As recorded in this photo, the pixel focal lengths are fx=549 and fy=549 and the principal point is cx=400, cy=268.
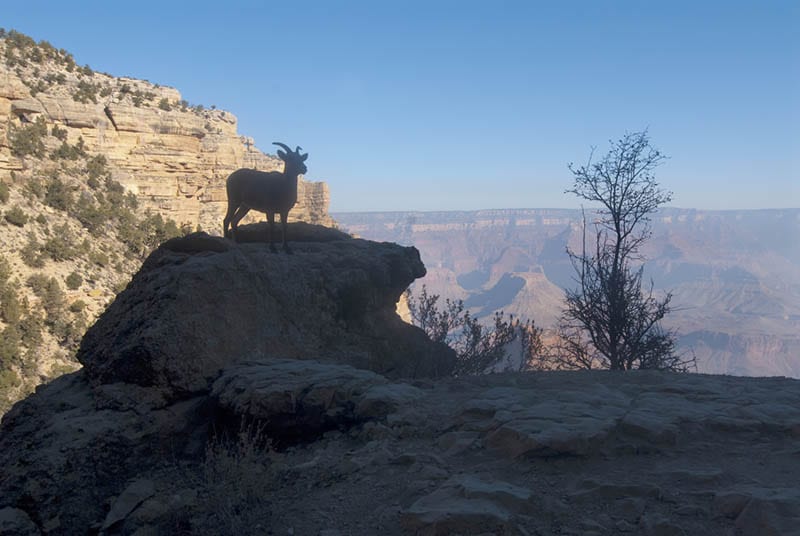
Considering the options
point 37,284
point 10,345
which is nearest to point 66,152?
point 37,284

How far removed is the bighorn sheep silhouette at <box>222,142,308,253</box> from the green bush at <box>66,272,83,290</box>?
18.1 metres

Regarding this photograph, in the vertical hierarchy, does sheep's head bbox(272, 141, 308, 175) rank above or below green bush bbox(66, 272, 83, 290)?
above

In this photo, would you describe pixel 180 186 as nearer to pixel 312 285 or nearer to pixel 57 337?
pixel 57 337

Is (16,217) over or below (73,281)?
over

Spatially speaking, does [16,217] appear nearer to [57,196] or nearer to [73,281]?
[57,196]

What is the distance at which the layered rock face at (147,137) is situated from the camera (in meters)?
30.4

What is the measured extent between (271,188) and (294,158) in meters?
0.60

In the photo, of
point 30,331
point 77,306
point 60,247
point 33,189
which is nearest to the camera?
point 30,331

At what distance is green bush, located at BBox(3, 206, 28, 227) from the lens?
76.9 feet

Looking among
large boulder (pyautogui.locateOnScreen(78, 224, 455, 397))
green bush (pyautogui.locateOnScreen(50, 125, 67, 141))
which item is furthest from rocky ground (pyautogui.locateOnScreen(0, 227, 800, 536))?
green bush (pyautogui.locateOnScreen(50, 125, 67, 141))

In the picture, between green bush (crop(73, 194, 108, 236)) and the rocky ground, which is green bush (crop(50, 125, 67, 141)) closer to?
green bush (crop(73, 194, 108, 236))

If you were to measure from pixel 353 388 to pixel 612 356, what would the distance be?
27.3ft

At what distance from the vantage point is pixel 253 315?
6727mm

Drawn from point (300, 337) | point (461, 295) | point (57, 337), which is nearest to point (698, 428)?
point (300, 337)
